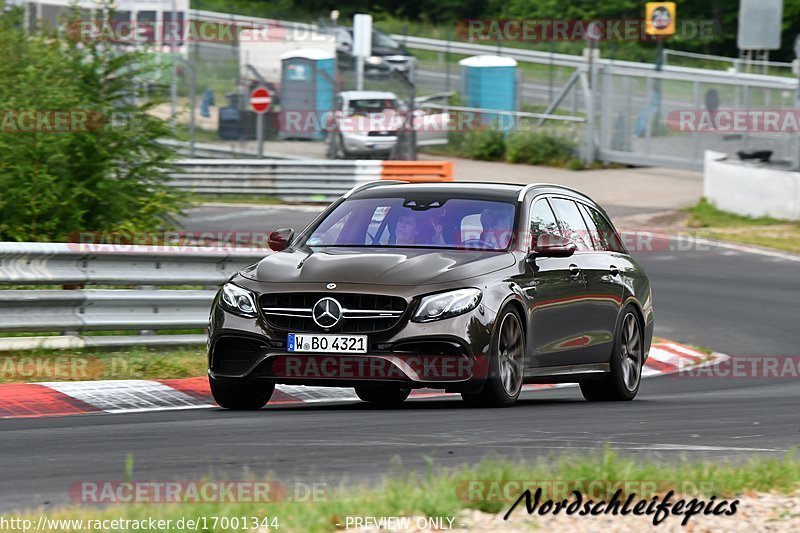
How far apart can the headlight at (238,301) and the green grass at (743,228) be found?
1607cm

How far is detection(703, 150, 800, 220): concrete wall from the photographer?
1067 inches

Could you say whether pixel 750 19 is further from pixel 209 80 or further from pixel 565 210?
pixel 565 210

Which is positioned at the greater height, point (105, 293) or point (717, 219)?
point (105, 293)

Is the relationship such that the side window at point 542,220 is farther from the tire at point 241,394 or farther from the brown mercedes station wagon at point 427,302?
the tire at point 241,394

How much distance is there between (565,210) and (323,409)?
2.49m

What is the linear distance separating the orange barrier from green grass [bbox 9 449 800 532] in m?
20.9

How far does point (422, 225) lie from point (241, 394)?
1642mm

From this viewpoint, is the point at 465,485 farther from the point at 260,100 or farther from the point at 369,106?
the point at 369,106

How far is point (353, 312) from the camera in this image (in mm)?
9312

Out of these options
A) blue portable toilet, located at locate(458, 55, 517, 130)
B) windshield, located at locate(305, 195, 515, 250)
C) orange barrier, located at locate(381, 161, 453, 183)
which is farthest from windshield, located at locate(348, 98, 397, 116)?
windshield, located at locate(305, 195, 515, 250)

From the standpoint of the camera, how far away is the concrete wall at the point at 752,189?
88.9 feet

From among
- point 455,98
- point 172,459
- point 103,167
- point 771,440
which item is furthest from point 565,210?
point 455,98

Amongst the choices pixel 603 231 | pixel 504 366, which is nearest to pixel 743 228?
pixel 603 231

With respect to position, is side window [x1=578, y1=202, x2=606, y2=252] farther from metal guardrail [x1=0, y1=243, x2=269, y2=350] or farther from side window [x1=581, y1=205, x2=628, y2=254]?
metal guardrail [x1=0, y1=243, x2=269, y2=350]
